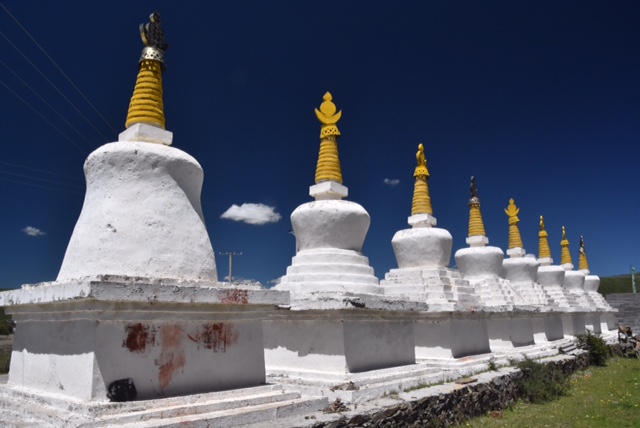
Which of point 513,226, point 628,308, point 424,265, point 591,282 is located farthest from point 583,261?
point 424,265

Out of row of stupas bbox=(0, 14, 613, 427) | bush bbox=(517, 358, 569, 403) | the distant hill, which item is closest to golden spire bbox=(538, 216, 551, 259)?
bush bbox=(517, 358, 569, 403)

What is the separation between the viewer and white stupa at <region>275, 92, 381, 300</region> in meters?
8.44

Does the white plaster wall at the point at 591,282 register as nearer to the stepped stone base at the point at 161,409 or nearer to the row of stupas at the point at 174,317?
the row of stupas at the point at 174,317

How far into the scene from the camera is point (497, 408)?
898cm

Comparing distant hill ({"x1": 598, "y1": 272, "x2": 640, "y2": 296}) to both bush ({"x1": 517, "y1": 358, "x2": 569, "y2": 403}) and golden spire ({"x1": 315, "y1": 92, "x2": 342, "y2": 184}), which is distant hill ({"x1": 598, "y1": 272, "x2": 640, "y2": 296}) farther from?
golden spire ({"x1": 315, "y1": 92, "x2": 342, "y2": 184})

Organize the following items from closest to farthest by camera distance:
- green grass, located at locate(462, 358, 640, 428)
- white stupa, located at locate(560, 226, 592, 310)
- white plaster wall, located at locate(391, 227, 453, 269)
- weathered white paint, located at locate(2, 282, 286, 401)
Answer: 1. weathered white paint, located at locate(2, 282, 286, 401)
2. green grass, located at locate(462, 358, 640, 428)
3. white plaster wall, located at locate(391, 227, 453, 269)
4. white stupa, located at locate(560, 226, 592, 310)

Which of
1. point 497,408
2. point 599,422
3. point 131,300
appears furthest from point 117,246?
point 599,422

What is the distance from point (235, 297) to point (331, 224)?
357 centimetres

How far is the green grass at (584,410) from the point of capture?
798cm

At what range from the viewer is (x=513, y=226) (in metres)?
20.7

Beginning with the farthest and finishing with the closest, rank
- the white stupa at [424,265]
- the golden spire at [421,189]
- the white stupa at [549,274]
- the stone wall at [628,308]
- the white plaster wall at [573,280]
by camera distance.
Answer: the stone wall at [628,308], the white plaster wall at [573,280], the white stupa at [549,274], the golden spire at [421,189], the white stupa at [424,265]

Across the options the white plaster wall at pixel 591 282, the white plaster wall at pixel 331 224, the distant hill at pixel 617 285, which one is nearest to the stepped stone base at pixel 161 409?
the white plaster wall at pixel 331 224

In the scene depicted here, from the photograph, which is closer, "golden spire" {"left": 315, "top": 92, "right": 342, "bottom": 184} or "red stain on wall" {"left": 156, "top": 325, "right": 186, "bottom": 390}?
"red stain on wall" {"left": 156, "top": 325, "right": 186, "bottom": 390}

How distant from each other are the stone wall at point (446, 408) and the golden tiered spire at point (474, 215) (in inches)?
249
